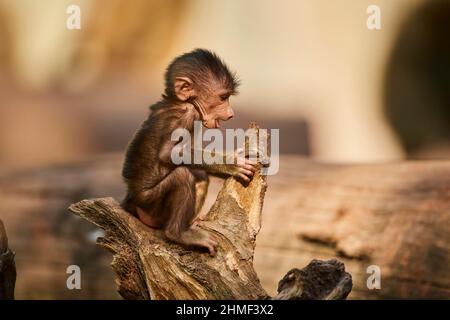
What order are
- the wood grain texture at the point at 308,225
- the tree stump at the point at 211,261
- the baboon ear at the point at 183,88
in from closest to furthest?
the tree stump at the point at 211,261 → the baboon ear at the point at 183,88 → the wood grain texture at the point at 308,225

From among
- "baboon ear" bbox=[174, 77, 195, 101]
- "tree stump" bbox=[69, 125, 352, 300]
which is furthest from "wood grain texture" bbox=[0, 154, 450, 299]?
"baboon ear" bbox=[174, 77, 195, 101]

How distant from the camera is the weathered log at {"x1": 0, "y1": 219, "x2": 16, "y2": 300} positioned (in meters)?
5.83

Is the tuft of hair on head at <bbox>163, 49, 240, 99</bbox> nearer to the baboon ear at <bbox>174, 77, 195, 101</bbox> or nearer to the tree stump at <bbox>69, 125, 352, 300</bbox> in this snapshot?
the baboon ear at <bbox>174, 77, 195, 101</bbox>

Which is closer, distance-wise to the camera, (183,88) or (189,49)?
(183,88)

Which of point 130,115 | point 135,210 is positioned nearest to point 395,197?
point 135,210

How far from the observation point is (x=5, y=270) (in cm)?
585

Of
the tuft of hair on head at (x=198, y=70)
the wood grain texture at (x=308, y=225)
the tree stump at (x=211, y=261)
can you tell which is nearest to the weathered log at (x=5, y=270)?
the tree stump at (x=211, y=261)

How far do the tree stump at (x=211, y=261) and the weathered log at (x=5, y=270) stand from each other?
67 centimetres

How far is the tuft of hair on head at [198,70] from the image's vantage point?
19.1 feet

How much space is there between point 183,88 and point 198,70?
0.55 ft

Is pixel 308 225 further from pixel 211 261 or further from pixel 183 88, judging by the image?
pixel 211 261

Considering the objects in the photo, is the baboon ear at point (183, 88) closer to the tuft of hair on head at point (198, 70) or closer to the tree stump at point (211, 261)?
the tuft of hair on head at point (198, 70)

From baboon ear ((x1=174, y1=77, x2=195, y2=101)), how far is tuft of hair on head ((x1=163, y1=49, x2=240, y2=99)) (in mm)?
28

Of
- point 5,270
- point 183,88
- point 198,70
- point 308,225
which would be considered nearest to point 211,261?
point 183,88
